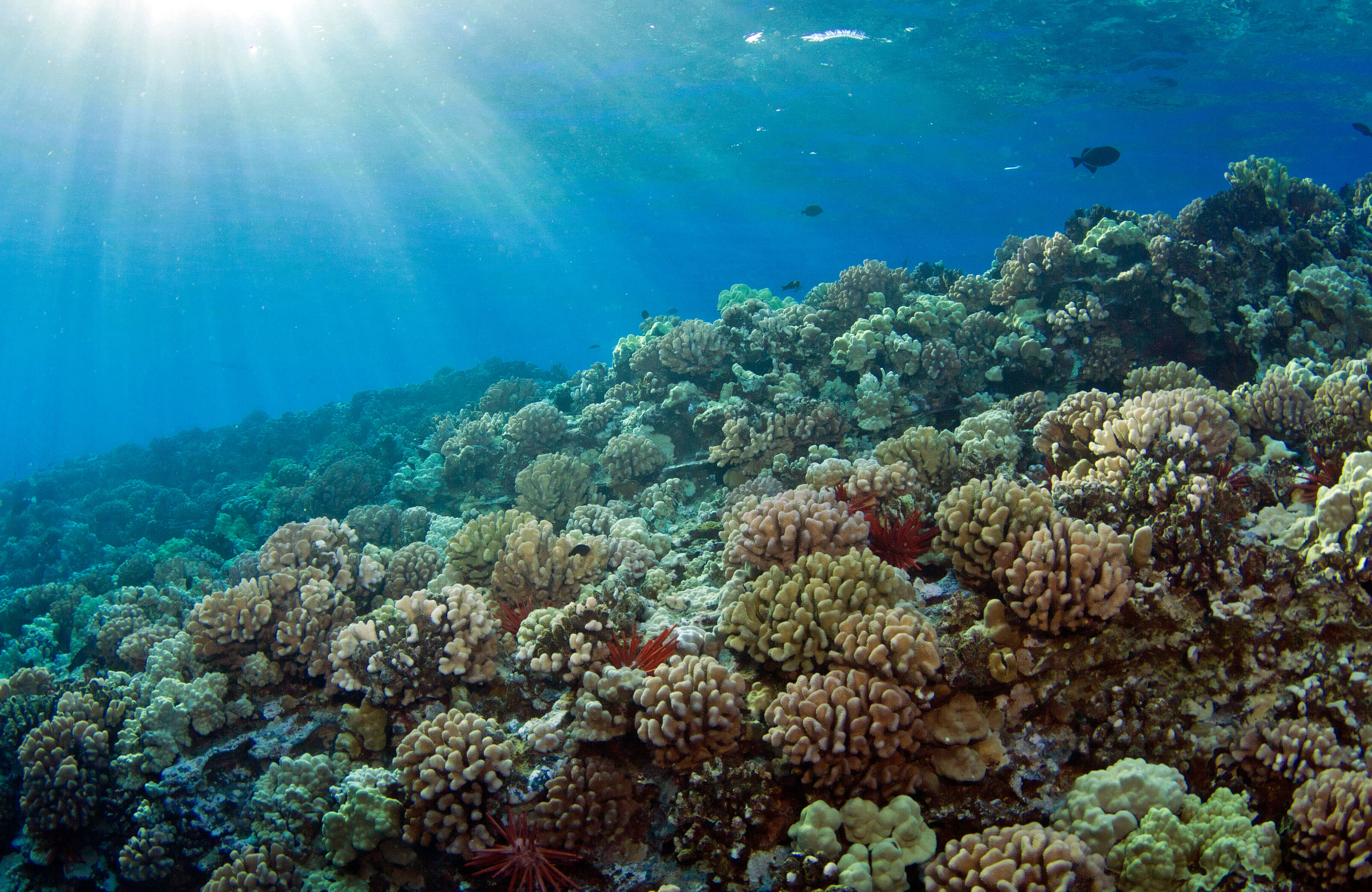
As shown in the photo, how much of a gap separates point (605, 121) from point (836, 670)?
27.5 metres

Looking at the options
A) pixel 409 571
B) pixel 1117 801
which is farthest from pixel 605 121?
pixel 1117 801

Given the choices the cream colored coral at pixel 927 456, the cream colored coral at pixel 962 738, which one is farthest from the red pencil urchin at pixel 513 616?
the cream colored coral at pixel 927 456

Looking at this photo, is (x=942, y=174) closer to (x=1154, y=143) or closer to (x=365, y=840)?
(x=1154, y=143)

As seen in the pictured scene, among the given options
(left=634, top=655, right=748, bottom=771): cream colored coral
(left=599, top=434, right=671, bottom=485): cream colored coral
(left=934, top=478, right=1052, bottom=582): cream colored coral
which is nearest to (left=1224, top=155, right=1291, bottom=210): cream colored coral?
(left=934, top=478, right=1052, bottom=582): cream colored coral

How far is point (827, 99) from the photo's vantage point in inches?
974

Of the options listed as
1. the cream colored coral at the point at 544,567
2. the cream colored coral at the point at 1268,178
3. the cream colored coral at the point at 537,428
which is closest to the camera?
the cream colored coral at the point at 544,567

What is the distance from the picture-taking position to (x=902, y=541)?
15.1 feet

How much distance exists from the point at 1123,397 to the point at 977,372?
261 cm

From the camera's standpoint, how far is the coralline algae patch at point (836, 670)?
314cm

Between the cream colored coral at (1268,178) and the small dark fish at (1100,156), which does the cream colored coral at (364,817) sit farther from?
the small dark fish at (1100,156)

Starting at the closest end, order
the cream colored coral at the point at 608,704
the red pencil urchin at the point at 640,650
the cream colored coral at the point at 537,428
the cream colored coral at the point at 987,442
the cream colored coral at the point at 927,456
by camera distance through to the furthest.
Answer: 1. the cream colored coral at the point at 608,704
2. the red pencil urchin at the point at 640,650
3. the cream colored coral at the point at 927,456
4. the cream colored coral at the point at 987,442
5. the cream colored coral at the point at 537,428

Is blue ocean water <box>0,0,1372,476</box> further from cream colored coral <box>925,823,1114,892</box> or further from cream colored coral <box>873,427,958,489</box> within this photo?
cream colored coral <box>925,823,1114,892</box>

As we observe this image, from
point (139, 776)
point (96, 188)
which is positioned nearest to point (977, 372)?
point (139, 776)

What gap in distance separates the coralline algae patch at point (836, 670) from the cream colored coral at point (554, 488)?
0.17 metres
